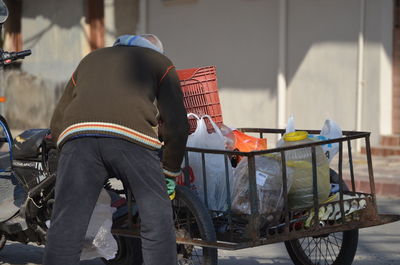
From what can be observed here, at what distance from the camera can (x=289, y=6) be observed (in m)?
12.1

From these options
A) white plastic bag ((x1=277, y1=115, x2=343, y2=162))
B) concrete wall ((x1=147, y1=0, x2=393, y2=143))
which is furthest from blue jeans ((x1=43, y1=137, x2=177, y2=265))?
concrete wall ((x1=147, y1=0, x2=393, y2=143))

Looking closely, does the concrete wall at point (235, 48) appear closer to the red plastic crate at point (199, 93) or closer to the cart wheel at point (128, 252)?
the red plastic crate at point (199, 93)

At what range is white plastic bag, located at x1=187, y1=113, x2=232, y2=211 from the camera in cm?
470

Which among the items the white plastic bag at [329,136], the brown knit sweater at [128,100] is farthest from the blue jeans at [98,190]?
the white plastic bag at [329,136]

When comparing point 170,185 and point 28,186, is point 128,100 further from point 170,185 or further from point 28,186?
point 28,186

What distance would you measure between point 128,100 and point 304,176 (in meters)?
1.24

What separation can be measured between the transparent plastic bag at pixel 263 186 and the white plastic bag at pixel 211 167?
0.34ft

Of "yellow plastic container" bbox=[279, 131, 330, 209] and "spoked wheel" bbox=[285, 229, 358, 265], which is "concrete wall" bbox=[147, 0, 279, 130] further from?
"yellow plastic container" bbox=[279, 131, 330, 209]

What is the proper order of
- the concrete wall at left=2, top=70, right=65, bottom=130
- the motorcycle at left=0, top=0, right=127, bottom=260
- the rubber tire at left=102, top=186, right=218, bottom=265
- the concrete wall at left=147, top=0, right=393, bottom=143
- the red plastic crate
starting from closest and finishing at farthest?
the rubber tire at left=102, top=186, right=218, bottom=265
the motorcycle at left=0, top=0, right=127, bottom=260
the red plastic crate
the concrete wall at left=147, top=0, right=393, bottom=143
the concrete wall at left=2, top=70, right=65, bottom=130

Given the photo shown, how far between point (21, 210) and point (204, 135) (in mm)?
1236

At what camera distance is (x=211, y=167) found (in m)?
4.73

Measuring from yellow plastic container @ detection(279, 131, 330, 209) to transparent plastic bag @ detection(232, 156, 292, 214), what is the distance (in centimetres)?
9

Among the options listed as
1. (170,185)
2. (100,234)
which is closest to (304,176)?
(170,185)

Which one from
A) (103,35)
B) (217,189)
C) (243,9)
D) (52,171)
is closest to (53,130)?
(52,171)
